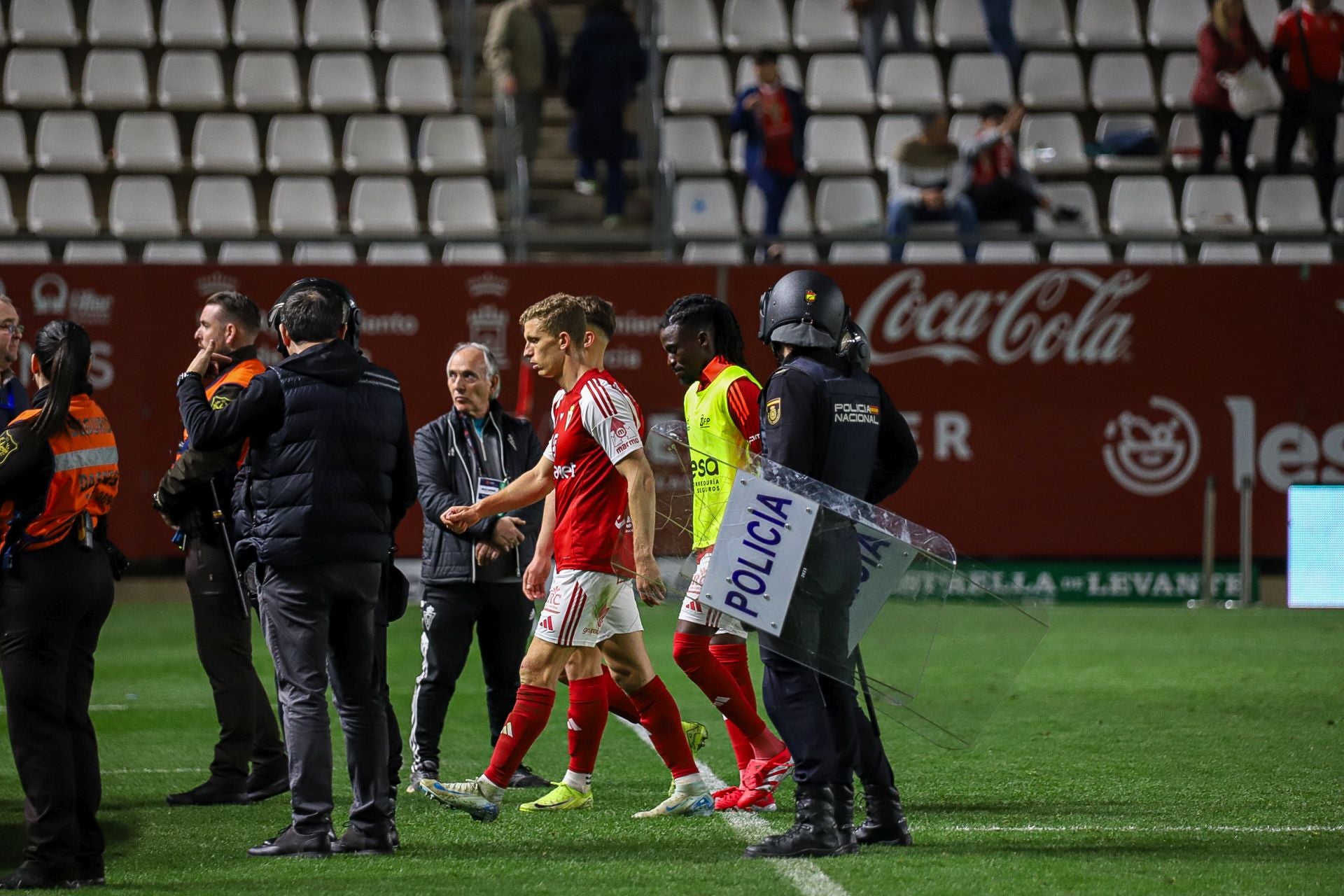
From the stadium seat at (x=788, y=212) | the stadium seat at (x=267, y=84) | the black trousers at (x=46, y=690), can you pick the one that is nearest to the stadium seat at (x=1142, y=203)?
the stadium seat at (x=788, y=212)

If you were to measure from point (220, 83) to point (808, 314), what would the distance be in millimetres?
15092

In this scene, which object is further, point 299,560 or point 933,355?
point 933,355

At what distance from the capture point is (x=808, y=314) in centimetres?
629

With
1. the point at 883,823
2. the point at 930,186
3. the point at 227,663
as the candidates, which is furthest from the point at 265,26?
the point at 883,823

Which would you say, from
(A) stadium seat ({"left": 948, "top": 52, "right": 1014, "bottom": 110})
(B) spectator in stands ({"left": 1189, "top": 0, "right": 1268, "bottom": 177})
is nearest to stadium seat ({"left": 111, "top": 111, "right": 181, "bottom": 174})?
(A) stadium seat ({"left": 948, "top": 52, "right": 1014, "bottom": 110})

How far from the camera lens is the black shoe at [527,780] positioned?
8.04 m

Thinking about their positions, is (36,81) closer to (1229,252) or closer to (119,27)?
(119,27)

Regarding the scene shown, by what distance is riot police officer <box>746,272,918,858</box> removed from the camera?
605 centimetres

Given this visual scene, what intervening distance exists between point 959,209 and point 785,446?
1195 centimetres

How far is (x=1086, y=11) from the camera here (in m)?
21.4

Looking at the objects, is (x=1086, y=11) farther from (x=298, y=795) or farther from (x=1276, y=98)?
(x=298, y=795)

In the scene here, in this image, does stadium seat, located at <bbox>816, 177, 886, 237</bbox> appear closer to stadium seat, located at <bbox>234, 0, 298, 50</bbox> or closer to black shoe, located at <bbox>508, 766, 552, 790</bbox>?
stadium seat, located at <bbox>234, 0, 298, 50</bbox>

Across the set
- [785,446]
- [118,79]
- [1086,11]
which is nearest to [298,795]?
[785,446]

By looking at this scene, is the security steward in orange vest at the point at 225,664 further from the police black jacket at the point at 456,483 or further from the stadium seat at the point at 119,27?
the stadium seat at the point at 119,27
